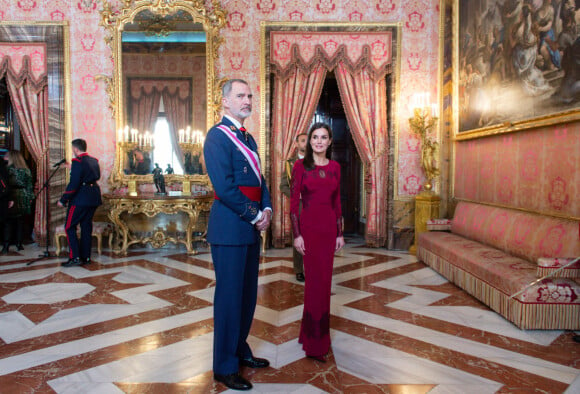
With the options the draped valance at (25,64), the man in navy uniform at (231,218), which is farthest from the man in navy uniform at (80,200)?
the man in navy uniform at (231,218)

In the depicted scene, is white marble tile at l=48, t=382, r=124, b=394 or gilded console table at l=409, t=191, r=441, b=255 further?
gilded console table at l=409, t=191, r=441, b=255

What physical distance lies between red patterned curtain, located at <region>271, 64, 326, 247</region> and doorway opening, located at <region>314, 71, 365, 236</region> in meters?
1.48

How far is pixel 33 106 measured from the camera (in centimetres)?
661

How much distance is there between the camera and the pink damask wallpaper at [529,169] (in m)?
3.64

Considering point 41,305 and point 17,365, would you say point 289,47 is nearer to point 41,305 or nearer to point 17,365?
point 41,305

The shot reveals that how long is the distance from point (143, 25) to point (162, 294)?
4.30 metres

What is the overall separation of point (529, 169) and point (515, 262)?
1055mm

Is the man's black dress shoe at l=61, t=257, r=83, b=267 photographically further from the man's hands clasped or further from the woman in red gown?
the man's hands clasped

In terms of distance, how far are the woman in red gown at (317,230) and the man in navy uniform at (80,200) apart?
3578 millimetres

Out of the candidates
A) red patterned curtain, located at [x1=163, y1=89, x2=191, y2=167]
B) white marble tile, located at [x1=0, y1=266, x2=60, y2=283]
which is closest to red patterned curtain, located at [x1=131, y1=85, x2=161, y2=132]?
red patterned curtain, located at [x1=163, y1=89, x2=191, y2=167]

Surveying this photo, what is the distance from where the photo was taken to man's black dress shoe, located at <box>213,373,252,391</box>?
223 centimetres

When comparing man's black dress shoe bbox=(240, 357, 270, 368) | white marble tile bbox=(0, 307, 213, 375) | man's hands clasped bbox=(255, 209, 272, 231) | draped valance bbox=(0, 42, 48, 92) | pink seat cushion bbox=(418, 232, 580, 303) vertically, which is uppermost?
draped valance bbox=(0, 42, 48, 92)

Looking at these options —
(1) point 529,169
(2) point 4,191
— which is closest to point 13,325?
(2) point 4,191

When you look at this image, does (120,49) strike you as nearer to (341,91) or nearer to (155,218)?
(155,218)
